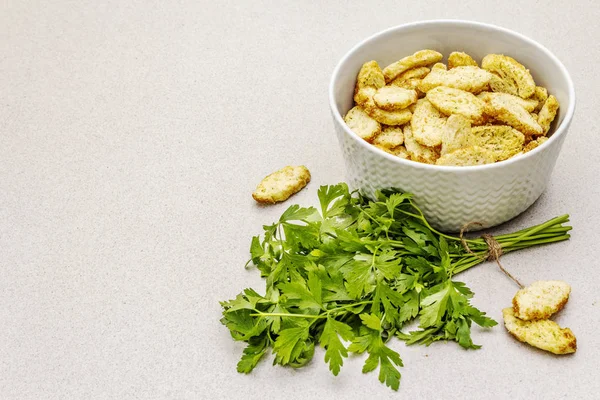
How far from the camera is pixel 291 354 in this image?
3.67ft

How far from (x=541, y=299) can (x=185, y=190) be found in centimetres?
67

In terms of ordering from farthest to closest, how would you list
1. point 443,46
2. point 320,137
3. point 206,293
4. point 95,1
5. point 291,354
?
point 95,1, point 320,137, point 443,46, point 206,293, point 291,354

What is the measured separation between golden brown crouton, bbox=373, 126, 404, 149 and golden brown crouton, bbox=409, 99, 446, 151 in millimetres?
28

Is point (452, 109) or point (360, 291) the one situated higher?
point (452, 109)

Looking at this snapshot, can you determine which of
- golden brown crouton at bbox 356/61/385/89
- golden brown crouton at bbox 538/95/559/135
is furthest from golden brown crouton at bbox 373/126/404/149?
golden brown crouton at bbox 538/95/559/135

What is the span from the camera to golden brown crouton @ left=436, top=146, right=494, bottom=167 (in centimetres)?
120

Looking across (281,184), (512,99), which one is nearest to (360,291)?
(281,184)

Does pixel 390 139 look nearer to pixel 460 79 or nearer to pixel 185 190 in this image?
pixel 460 79

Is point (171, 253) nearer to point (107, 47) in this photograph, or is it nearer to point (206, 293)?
point (206, 293)

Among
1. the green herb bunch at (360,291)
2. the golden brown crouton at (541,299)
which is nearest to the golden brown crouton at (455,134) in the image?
the green herb bunch at (360,291)

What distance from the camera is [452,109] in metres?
1.27

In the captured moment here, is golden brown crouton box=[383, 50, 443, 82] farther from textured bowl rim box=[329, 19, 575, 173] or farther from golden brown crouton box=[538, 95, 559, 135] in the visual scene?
golden brown crouton box=[538, 95, 559, 135]

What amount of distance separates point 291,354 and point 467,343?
0.26 meters

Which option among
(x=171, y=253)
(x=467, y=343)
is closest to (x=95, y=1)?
(x=171, y=253)
